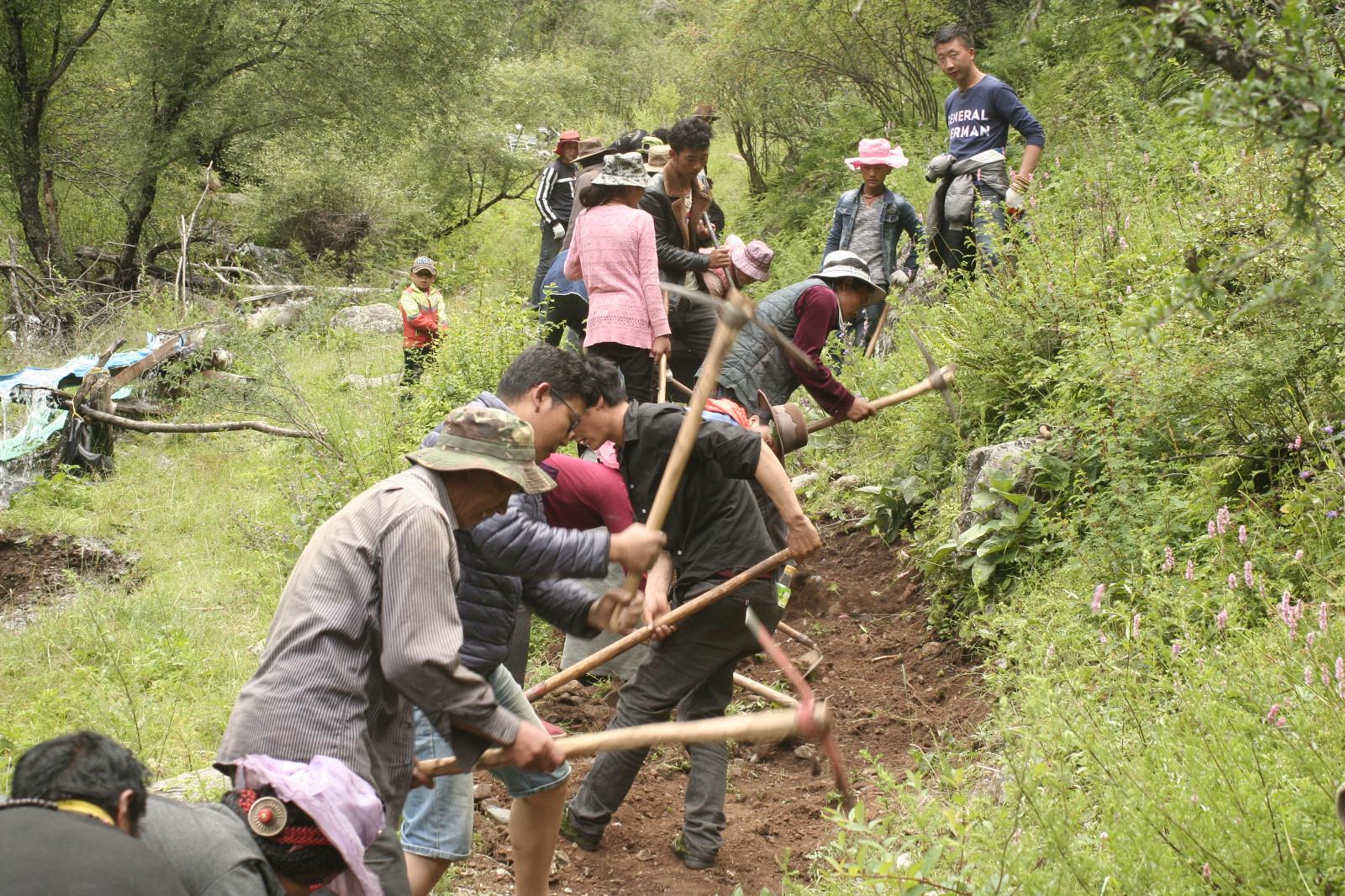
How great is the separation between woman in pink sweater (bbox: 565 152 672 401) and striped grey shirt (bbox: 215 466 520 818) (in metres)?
3.61

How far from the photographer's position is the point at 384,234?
19.8 meters

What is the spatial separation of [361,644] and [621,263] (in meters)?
3.89

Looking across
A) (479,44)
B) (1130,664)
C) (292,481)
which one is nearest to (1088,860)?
(1130,664)

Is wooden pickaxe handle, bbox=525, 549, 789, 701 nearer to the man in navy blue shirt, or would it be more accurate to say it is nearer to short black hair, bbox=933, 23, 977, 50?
the man in navy blue shirt

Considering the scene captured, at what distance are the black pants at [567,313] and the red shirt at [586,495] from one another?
2838 mm

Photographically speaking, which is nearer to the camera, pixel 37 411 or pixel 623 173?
pixel 623 173

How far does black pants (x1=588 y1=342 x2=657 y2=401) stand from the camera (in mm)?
6570

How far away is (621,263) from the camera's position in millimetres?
6410

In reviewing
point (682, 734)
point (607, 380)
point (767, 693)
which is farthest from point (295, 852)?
point (767, 693)

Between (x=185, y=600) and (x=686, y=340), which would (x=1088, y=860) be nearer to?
(x=686, y=340)

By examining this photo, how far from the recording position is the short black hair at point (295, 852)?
2.40 metres

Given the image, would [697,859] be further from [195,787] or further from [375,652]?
[375,652]

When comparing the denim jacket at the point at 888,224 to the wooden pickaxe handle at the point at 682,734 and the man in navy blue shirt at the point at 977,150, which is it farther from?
the wooden pickaxe handle at the point at 682,734

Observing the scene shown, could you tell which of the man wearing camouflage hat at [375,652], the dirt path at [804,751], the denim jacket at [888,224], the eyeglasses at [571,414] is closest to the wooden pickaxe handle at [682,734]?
the man wearing camouflage hat at [375,652]
